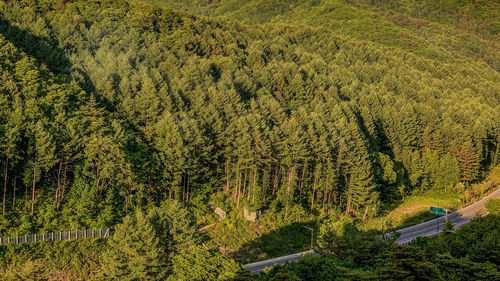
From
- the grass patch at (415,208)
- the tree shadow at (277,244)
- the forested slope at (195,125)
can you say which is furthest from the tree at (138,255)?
the grass patch at (415,208)

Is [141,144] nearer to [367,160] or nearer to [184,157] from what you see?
[184,157]

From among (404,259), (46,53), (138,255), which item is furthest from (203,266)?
(46,53)

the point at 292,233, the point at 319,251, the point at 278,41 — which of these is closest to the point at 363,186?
the point at 292,233

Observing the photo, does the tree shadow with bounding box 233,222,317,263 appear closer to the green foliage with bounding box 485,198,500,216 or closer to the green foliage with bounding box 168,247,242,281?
the green foliage with bounding box 168,247,242,281

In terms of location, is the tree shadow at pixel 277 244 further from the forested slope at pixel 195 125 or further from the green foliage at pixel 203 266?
the green foliage at pixel 203 266

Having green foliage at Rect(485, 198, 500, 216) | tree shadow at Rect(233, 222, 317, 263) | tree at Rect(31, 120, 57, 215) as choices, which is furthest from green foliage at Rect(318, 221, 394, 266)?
green foliage at Rect(485, 198, 500, 216)

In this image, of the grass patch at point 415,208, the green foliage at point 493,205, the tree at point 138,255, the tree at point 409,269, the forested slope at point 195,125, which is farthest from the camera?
the grass patch at point 415,208
